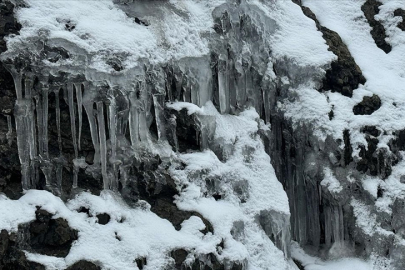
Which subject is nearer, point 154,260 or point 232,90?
point 154,260

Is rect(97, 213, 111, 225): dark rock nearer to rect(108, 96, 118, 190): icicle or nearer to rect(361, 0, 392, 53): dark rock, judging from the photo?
rect(108, 96, 118, 190): icicle

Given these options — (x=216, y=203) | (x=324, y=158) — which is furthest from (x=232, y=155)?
(x=324, y=158)

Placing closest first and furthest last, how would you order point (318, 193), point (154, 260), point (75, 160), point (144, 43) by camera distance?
point (154, 260), point (75, 160), point (144, 43), point (318, 193)

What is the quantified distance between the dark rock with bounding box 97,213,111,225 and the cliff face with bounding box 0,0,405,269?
0.12ft

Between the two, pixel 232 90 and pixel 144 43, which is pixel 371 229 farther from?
pixel 144 43

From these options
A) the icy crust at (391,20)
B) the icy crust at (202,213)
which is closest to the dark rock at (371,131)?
the icy crust at (202,213)

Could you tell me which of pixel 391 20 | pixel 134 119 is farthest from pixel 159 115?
pixel 391 20

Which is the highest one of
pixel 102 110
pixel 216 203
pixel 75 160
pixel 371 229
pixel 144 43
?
pixel 144 43

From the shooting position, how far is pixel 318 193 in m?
15.7

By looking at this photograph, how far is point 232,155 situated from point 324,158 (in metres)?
2.49

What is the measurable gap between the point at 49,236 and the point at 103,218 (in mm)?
1086

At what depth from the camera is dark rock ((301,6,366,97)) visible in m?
16.8

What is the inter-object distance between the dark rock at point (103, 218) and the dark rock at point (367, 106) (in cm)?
712

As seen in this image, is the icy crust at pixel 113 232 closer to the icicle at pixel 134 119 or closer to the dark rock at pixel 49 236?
the dark rock at pixel 49 236
